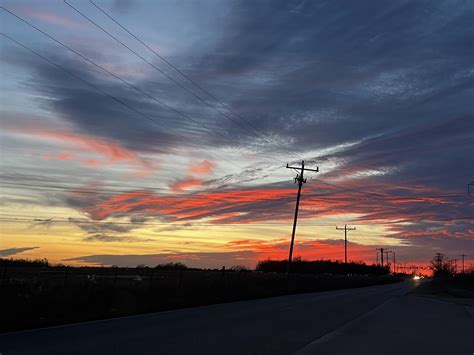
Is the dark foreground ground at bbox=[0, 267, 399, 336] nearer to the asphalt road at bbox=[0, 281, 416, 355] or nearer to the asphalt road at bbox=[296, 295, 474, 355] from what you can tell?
the asphalt road at bbox=[0, 281, 416, 355]

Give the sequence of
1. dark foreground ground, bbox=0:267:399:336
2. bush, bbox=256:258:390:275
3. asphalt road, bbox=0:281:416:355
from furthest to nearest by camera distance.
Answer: bush, bbox=256:258:390:275 < dark foreground ground, bbox=0:267:399:336 < asphalt road, bbox=0:281:416:355

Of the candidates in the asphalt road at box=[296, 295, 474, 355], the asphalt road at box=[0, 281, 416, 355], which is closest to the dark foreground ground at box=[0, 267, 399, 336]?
the asphalt road at box=[0, 281, 416, 355]

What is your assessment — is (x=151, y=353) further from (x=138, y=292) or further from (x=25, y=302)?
(x=138, y=292)

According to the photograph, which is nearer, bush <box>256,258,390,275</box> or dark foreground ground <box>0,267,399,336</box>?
dark foreground ground <box>0,267,399,336</box>

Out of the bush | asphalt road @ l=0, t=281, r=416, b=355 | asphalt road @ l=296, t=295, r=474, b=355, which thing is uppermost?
the bush

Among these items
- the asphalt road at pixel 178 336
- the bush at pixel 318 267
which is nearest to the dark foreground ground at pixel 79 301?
the asphalt road at pixel 178 336

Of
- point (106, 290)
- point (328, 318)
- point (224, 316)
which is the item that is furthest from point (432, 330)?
point (106, 290)

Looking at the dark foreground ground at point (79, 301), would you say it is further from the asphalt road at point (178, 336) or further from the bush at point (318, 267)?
the bush at point (318, 267)

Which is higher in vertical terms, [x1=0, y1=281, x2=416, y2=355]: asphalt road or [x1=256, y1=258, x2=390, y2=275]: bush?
[x1=256, y1=258, x2=390, y2=275]: bush

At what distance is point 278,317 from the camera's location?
61.5ft

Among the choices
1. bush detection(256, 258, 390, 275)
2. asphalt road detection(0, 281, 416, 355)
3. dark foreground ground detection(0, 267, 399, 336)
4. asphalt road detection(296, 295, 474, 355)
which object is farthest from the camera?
bush detection(256, 258, 390, 275)

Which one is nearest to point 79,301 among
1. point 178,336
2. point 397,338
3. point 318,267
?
point 178,336

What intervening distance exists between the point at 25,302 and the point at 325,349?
37.5 ft

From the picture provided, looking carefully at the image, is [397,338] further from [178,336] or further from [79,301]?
[79,301]
